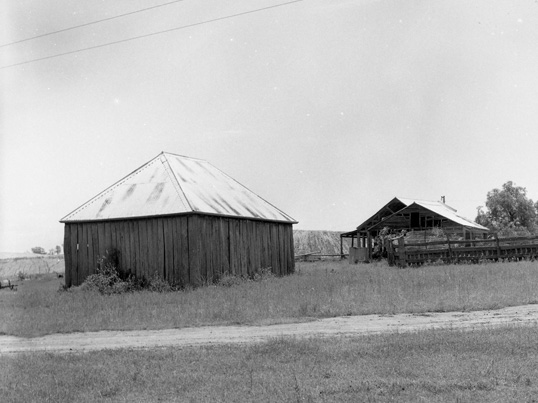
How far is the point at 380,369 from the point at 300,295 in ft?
31.8

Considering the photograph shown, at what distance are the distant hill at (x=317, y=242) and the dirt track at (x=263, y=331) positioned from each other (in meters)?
59.9

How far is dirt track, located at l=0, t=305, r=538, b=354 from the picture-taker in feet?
37.7

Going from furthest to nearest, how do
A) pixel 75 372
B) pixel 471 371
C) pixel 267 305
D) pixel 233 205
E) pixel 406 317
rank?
1. pixel 233 205
2. pixel 267 305
3. pixel 406 317
4. pixel 75 372
5. pixel 471 371

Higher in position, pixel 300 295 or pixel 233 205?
pixel 233 205

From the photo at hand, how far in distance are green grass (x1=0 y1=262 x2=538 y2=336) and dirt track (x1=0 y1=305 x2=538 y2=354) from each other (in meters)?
0.70

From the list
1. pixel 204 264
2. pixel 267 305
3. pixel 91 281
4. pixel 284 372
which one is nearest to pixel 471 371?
pixel 284 372

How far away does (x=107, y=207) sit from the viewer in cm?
2627

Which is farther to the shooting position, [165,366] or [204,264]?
[204,264]

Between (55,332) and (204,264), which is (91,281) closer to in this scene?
(204,264)

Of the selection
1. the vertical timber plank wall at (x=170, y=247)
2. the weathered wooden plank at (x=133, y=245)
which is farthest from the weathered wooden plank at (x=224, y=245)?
the weathered wooden plank at (x=133, y=245)

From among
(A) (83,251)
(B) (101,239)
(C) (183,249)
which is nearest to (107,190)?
(B) (101,239)

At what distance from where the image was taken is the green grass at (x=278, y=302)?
14.5 meters

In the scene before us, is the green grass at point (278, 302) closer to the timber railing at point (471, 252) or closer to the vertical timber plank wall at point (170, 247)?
the vertical timber plank wall at point (170, 247)

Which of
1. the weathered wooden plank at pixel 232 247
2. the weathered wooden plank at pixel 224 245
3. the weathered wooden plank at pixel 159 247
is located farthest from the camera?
the weathered wooden plank at pixel 232 247
